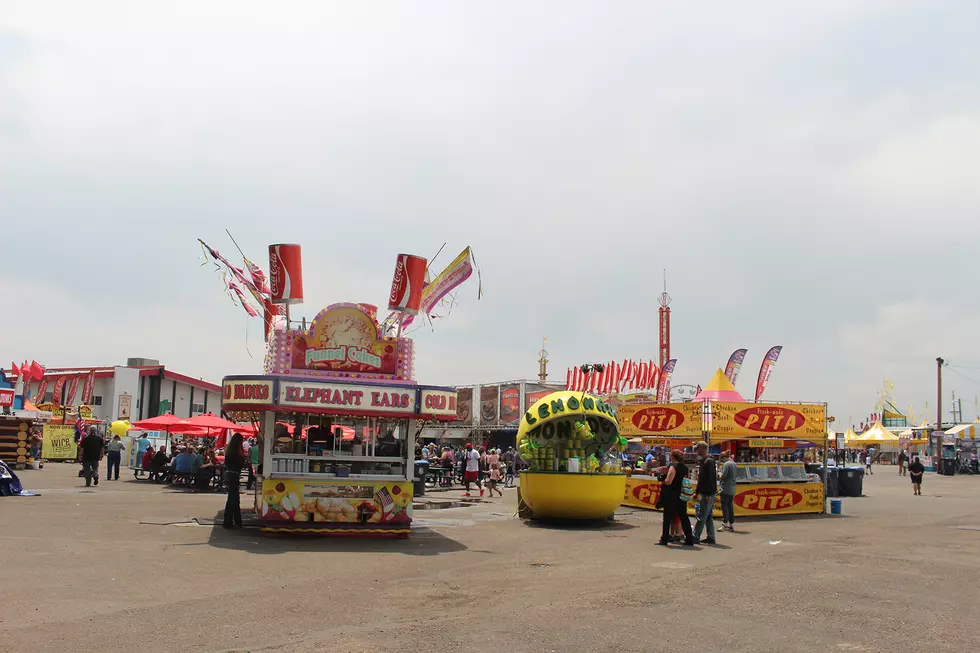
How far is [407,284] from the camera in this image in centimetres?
1441

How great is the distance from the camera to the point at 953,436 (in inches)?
2411

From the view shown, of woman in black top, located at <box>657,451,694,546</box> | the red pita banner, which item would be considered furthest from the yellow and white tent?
woman in black top, located at <box>657,451,694,546</box>

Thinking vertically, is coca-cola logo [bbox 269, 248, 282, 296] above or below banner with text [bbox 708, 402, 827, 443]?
above

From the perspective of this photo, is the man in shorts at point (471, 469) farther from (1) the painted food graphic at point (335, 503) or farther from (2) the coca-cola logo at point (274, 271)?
(2) the coca-cola logo at point (274, 271)

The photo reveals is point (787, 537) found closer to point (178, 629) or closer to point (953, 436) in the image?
point (178, 629)

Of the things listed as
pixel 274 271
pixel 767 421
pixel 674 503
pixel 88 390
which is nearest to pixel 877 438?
pixel 767 421

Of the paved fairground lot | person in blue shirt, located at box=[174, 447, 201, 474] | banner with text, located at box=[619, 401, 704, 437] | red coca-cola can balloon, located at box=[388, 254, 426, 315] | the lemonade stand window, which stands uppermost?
red coca-cola can balloon, located at box=[388, 254, 426, 315]

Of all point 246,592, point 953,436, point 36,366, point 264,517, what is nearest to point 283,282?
point 264,517

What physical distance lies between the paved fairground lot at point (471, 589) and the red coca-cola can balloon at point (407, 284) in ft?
13.3

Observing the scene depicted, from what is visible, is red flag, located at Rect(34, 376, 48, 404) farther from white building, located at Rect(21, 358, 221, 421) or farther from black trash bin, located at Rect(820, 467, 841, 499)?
black trash bin, located at Rect(820, 467, 841, 499)

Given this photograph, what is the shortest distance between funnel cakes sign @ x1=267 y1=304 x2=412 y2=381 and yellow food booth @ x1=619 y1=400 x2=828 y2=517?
8740mm

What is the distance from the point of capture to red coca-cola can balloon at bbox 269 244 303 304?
13867 mm

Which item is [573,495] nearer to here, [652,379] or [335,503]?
[335,503]

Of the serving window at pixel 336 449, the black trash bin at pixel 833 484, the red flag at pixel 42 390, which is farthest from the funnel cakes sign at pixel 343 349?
the red flag at pixel 42 390
